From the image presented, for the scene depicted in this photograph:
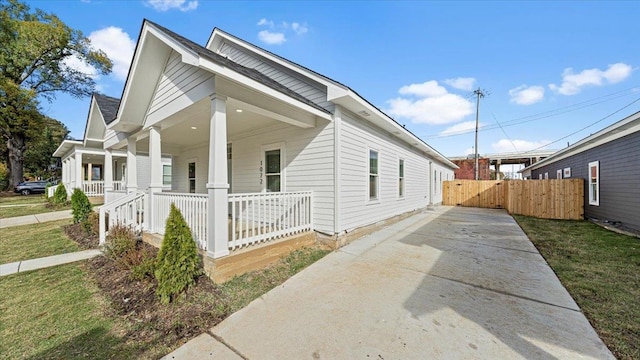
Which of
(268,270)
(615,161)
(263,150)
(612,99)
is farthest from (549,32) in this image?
(612,99)

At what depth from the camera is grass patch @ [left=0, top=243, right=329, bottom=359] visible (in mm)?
2543

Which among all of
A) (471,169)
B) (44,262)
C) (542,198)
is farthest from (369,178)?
(471,169)

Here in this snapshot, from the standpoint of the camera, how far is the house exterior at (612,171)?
7266 millimetres

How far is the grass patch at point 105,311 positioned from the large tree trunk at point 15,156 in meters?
25.9

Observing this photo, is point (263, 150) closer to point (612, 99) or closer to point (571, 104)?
point (612, 99)

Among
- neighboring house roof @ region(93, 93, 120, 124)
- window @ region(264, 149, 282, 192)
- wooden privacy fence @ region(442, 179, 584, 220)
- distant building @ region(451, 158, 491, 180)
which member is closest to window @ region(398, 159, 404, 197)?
window @ region(264, 149, 282, 192)

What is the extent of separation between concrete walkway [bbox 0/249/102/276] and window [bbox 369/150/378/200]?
683cm

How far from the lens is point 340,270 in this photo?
14.5ft

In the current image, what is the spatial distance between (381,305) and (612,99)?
31.2m

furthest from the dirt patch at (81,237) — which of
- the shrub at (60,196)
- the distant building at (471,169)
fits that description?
the distant building at (471,169)

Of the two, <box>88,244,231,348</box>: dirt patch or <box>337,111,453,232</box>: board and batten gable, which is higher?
<box>337,111,453,232</box>: board and batten gable

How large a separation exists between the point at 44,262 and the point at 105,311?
339 cm

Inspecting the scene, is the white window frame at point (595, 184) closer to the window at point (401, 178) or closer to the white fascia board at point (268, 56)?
the window at point (401, 178)

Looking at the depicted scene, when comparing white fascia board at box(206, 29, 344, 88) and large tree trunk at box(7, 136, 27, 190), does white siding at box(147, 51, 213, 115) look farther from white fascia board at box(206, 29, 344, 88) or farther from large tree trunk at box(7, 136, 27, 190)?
large tree trunk at box(7, 136, 27, 190)
